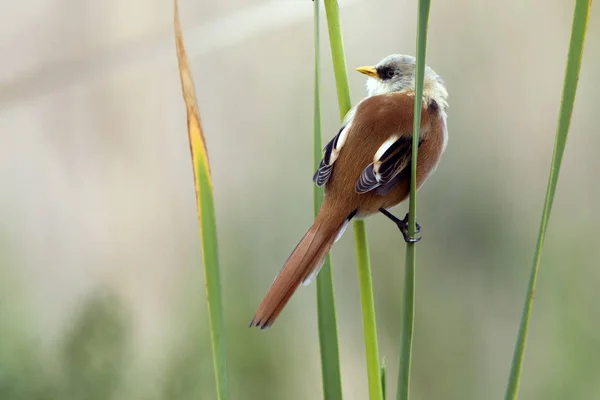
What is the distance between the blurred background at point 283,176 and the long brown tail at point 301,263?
0.89 m

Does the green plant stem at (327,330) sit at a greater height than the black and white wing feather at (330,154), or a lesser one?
lesser

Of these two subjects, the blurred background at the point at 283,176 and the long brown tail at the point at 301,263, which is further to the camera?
the blurred background at the point at 283,176

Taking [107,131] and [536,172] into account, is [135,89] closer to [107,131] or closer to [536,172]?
[107,131]

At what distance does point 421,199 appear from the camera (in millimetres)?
1539

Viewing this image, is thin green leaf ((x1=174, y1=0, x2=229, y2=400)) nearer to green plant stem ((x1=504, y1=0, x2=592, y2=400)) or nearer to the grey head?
green plant stem ((x1=504, y1=0, x2=592, y2=400))

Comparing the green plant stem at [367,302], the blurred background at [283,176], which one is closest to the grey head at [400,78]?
the green plant stem at [367,302]

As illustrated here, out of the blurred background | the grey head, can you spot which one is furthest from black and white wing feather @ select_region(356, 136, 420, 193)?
the blurred background

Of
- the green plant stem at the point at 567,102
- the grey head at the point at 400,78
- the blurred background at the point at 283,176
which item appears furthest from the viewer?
the blurred background at the point at 283,176

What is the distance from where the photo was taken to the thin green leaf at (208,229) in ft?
1.37

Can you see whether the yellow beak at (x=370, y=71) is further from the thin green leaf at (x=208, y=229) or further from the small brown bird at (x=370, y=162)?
the thin green leaf at (x=208, y=229)

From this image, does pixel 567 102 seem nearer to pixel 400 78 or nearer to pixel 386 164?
pixel 386 164

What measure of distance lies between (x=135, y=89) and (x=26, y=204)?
0.38 m

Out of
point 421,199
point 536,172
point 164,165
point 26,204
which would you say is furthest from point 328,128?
point 26,204

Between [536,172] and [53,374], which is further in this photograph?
[536,172]
